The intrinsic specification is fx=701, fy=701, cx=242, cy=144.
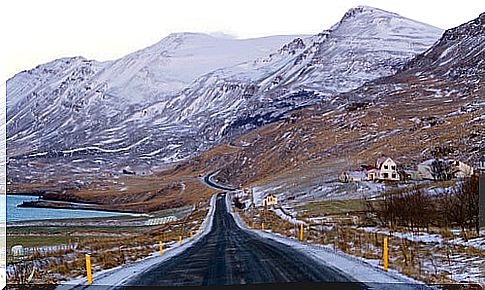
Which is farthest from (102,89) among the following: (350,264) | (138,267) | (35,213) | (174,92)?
(350,264)

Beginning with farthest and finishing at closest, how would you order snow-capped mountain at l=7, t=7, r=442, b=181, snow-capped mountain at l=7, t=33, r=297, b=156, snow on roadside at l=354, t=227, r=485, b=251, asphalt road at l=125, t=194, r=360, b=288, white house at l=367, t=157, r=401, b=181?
white house at l=367, t=157, r=401, b=181 < snow-capped mountain at l=7, t=7, r=442, b=181 < snow-capped mountain at l=7, t=33, r=297, b=156 < snow on roadside at l=354, t=227, r=485, b=251 < asphalt road at l=125, t=194, r=360, b=288

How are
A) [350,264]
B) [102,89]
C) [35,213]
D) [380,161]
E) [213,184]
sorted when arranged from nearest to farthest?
[350,264], [35,213], [380,161], [102,89], [213,184]

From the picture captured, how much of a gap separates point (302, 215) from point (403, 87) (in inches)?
110

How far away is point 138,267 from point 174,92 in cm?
306

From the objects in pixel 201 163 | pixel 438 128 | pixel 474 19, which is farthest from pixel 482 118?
pixel 201 163

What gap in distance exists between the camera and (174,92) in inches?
421

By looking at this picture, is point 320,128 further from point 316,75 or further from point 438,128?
point 438,128

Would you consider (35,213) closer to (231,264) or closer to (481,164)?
(231,264)

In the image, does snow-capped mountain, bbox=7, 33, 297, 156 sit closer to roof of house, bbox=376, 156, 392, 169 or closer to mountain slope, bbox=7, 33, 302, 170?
mountain slope, bbox=7, 33, 302, 170

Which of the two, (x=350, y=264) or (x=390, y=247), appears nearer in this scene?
(x=350, y=264)

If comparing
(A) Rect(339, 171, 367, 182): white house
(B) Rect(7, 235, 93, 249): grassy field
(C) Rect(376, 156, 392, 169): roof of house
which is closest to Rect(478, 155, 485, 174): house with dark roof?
(C) Rect(376, 156, 392, 169): roof of house

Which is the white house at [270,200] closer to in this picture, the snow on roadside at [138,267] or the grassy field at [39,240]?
the snow on roadside at [138,267]

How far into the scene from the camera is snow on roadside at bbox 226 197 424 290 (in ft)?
22.5

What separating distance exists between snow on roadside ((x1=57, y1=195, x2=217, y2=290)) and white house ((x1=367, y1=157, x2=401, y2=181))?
2.34m
